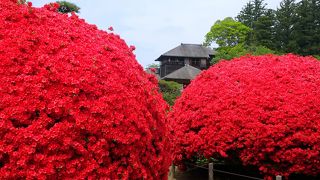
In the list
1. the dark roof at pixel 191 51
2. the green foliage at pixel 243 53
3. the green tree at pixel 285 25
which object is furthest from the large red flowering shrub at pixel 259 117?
the dark roof at pixel 191 51

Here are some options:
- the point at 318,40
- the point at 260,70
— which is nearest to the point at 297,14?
the point at 318,40

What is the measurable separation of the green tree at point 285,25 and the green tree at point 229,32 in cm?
600

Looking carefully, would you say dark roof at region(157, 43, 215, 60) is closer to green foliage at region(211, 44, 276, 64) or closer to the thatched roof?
green foliage at region(211, 44, 276, 64)

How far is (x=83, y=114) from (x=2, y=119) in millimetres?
957

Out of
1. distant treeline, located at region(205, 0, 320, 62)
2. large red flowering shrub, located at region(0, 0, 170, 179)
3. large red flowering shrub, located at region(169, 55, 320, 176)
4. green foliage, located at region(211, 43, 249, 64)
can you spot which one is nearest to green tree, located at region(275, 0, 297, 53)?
distant treeline, located at region(205, 0, 320, 62)

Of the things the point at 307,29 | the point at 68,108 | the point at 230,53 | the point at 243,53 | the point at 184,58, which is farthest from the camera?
the point at 184,58

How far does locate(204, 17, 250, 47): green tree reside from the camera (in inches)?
2163

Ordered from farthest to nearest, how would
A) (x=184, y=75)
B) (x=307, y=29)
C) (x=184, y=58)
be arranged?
1. (x=184, y=58)
2. (x=307, y=29)
3. (x=184, y=75)

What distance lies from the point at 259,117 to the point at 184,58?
146ft

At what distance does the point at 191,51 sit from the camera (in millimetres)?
53844

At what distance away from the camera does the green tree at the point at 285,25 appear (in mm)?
47559

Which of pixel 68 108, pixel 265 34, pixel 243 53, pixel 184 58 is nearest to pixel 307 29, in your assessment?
pixel 265 34

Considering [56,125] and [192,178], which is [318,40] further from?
[56,125]

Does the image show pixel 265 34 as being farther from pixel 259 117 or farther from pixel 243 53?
pixel 259 117
